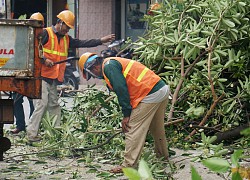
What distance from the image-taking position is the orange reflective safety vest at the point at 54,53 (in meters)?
9.55

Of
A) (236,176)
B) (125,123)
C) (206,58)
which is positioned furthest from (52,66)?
(236,176)

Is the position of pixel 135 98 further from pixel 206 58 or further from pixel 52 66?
pixel 52 66

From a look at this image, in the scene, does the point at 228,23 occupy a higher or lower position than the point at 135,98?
higher

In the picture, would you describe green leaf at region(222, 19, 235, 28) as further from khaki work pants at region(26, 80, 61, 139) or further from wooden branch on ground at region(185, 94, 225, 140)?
khaki work pants at region(26, 80, 61, 139)

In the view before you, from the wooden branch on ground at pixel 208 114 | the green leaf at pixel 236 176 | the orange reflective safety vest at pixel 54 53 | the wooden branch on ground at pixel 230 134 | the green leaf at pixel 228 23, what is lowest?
the wooden branch on ground at pixel 230 134

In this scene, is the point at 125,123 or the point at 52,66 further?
the point at 52,66

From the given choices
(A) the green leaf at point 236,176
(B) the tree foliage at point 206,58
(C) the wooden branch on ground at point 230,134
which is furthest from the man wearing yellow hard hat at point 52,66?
(A) the green leaf at point 236,176

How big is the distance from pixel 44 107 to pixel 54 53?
32.2 inches

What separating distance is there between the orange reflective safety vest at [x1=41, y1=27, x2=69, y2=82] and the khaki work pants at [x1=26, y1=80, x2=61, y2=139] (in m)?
0.14

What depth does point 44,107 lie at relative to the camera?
9.45m

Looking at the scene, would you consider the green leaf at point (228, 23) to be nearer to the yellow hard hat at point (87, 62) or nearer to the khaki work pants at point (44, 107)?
the yellow hard hat at point (87, 62)

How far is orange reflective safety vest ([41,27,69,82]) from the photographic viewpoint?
9.55 meters

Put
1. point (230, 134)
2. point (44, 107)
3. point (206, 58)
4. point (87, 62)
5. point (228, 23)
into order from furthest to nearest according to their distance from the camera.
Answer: point (44, 107), point (206, 58), point (87, 62), point (230, 134), point (228, 23)

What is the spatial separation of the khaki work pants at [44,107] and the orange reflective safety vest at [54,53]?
0.14 meters
